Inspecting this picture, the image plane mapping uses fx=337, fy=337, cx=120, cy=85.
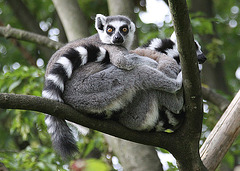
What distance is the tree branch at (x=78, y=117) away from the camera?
3764mm

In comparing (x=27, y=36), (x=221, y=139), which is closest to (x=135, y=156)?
(x=221, y=139)

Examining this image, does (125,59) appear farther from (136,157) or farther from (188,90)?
(136,157)

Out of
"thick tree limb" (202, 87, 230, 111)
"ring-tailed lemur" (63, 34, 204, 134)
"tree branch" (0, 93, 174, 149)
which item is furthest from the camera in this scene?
"thick tree limb" (202, 87, 230, 111)

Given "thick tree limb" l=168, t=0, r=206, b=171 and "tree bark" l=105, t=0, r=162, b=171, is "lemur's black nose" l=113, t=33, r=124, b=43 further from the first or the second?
"tree bark" l=105, t=0, r=162, b=171

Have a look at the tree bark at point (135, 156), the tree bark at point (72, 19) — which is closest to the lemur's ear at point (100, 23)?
the tree bark at point (72, 19)

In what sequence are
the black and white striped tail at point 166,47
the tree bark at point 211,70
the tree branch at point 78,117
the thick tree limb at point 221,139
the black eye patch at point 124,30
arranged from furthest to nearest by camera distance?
the tree bark at point 211,70
the black eye patch at point 124,30
the black and white striped tail at point 166,47
the thick tree limb at point 221,139
the tree branch at point 78,117

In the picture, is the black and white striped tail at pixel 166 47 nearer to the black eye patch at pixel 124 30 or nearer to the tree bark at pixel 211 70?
the black eye patch at pixel 124 30

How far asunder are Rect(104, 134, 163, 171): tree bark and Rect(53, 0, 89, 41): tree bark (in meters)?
2.69

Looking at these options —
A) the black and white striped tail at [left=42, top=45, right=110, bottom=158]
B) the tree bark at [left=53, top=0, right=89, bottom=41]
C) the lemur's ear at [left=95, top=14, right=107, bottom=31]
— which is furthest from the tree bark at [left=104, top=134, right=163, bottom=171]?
the tree bark at [left=53, top=0, right=89, bottom=41]

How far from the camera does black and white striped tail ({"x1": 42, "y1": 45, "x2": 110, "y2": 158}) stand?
434 cm

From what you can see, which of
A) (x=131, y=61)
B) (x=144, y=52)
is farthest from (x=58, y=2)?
(x=131, y=61)

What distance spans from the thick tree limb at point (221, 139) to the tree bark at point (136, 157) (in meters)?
1.49

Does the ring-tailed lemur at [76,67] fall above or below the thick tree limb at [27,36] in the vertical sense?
above

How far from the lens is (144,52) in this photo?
546 centimetres
